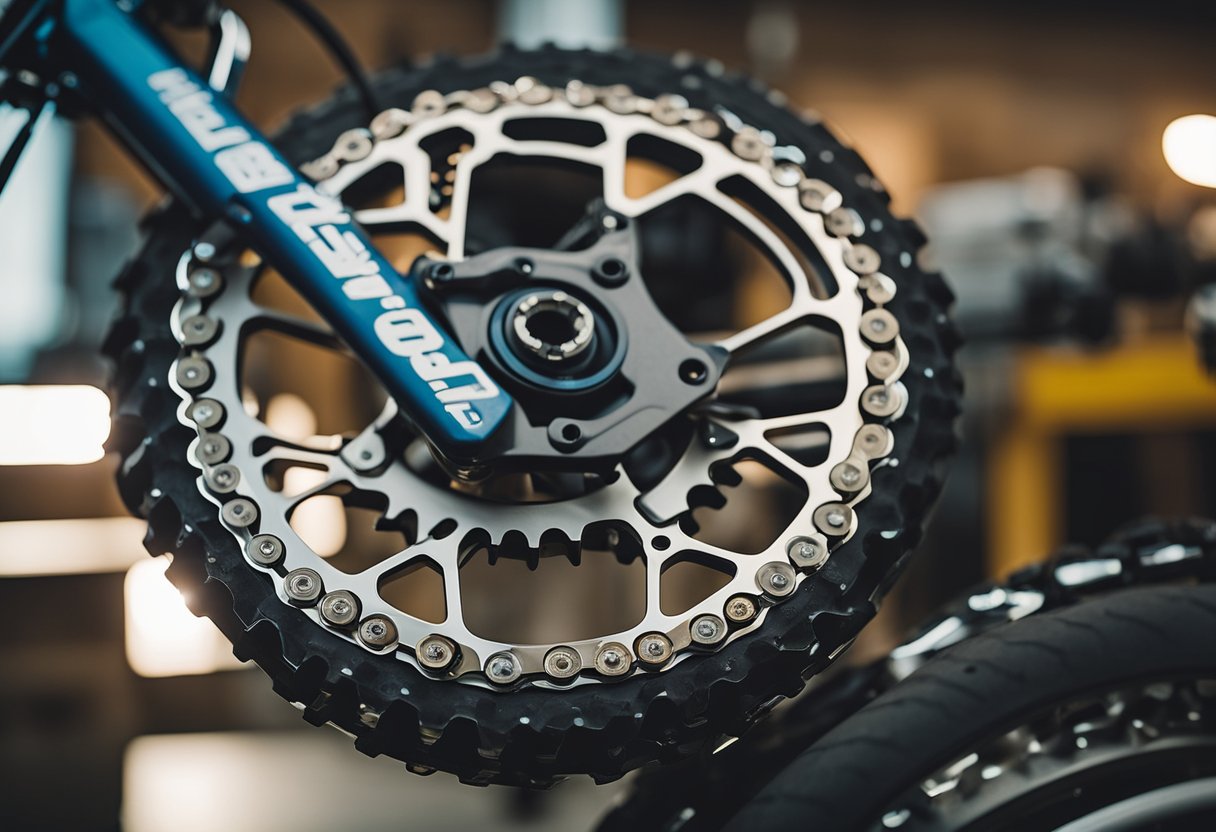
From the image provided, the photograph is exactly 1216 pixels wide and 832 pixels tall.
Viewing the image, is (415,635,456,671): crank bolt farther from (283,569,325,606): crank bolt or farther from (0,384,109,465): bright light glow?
(0,384,109,465): bright light glow

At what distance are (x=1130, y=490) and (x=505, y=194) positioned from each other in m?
1.63

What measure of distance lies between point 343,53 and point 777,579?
382mm

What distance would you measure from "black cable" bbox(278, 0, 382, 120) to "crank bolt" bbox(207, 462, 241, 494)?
0.21 meters

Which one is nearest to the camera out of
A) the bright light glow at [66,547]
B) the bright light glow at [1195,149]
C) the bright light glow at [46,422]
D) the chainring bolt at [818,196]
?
the chainring bolt at [818,196]

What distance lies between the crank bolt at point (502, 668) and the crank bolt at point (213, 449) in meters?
0.15

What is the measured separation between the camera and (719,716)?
17.9 inches

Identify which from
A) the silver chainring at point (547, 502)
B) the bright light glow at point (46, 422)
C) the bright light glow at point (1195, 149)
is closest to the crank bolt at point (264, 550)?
the silver chainring at point (547, 502)

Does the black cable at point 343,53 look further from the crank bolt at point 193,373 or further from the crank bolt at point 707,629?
the crank bolt at point 707,629

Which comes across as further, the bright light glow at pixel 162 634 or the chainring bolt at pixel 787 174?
the bright light glow at pixel 162 634

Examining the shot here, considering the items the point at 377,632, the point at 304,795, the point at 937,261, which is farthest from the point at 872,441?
the point at 304,795

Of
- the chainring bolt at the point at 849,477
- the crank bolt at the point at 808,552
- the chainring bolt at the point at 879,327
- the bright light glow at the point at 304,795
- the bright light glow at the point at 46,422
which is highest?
A: the bright light glow at the point at 46,422

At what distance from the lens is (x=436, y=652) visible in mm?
456

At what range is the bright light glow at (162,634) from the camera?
224 cm

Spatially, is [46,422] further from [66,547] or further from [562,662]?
[562,662]
